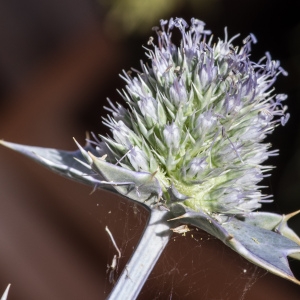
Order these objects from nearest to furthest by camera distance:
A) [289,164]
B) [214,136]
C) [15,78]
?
[214,136]
[289,164]
[15,78]

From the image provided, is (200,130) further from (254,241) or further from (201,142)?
(254,241)

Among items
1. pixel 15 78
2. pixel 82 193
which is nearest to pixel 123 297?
pixel 82 193

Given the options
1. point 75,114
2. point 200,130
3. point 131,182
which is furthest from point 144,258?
point 75,114

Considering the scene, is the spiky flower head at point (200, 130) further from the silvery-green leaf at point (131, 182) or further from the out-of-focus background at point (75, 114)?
the out-of-focus background at point (75, 114)

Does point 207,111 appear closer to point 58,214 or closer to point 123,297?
point 123,297

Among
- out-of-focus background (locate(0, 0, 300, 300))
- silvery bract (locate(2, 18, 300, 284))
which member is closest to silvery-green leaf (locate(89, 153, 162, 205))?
silvery bract (locate(2, 18, 300, 284))

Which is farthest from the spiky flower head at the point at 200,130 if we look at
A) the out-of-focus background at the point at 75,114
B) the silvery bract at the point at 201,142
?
the out-of-focus background at the point at 75,114

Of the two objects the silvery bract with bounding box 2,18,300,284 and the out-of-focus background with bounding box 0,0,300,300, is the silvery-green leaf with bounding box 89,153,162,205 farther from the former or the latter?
the out-of-focus background with bounding box 0,0,300,300
